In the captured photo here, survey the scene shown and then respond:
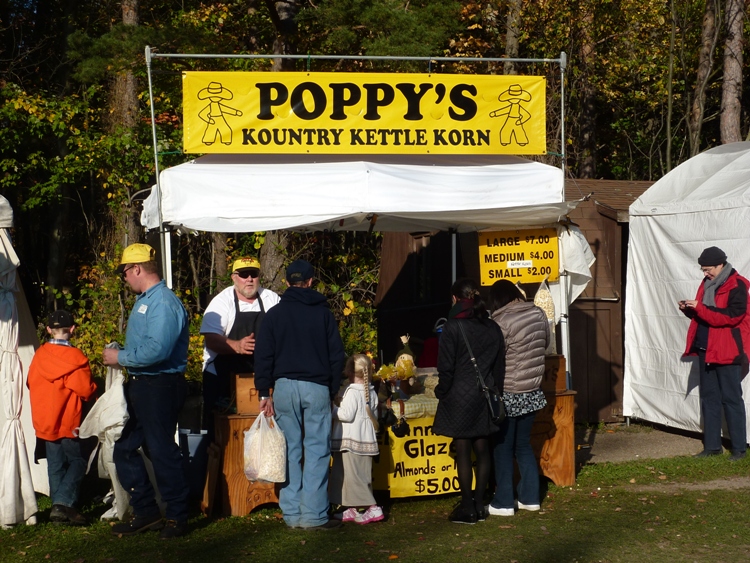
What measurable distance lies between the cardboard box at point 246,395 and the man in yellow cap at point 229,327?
562 millimetres

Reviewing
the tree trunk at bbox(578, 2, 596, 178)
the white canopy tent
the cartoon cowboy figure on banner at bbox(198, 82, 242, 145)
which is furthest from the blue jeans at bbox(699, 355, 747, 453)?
the tree trunk at bbox(578, 2, 596, 178)

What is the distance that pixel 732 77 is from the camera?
613 inches

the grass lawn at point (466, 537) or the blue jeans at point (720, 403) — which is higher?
the blue jeans at point (720, 403)

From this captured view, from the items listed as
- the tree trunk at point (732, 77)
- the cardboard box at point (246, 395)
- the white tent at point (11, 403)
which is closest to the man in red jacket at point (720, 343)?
the cardboard box at point (246, 395)

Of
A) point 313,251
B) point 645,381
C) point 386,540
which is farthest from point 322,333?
point 313,251

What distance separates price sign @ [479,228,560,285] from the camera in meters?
8.49

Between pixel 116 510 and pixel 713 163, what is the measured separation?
278 inches

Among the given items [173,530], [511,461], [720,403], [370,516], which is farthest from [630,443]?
[173,530]

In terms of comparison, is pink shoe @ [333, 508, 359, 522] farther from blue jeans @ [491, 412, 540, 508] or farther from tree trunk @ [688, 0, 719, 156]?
tree trunk @ [688, 0, 719, 156]

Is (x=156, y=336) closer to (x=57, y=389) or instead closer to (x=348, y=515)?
(x=57, y=389)

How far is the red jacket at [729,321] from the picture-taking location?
8.49m

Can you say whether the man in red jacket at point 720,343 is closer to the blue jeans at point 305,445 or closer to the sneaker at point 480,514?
the sneaker at point 480,514

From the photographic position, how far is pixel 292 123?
27.2 feet

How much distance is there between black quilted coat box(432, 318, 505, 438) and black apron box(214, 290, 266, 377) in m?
1.74
